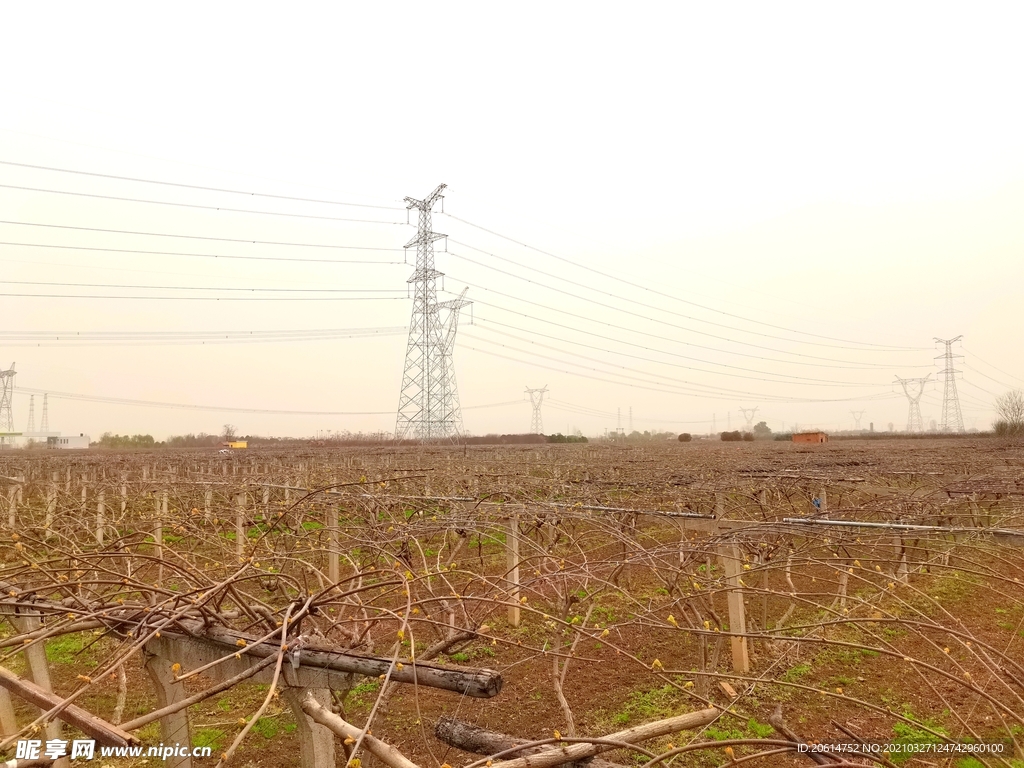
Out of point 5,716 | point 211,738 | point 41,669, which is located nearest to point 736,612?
point 211,738

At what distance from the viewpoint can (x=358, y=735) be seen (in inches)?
75.7

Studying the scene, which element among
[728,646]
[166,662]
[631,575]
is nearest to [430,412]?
[631,575]

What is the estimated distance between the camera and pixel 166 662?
126 inches

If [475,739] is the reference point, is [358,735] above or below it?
above

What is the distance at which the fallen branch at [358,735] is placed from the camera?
1739 millimetres

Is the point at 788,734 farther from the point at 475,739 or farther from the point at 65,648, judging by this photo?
the point at 65,648

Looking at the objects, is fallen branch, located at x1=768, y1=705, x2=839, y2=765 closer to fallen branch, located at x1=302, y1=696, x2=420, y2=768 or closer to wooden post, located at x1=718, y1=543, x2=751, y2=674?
fallen branch, located at x1=302, y1=696, x2=420, y2=768

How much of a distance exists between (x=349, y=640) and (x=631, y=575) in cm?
646

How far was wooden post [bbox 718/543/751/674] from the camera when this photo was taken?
535 centimetres

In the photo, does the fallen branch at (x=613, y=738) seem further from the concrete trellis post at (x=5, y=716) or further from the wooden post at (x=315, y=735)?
the concrete trellis post at (x=5, y=716)

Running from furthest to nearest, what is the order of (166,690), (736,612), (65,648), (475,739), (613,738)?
(65,648)
(736,612)
(166,690)
(475,739)
(613,738)

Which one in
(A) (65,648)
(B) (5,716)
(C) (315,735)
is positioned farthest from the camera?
(A) (65,648)

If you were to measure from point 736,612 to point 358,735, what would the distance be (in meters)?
4.58

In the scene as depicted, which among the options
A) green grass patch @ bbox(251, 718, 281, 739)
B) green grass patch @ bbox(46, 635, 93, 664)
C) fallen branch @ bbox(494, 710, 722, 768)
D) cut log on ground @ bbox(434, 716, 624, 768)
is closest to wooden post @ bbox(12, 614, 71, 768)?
green grass patch @ bbox(251, 718, 281, 739)
